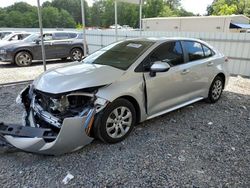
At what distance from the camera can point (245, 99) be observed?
5.50m

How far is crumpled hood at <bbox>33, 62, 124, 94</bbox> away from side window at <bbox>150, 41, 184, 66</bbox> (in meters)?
0.78

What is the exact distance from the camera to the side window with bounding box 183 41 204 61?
14.0ft

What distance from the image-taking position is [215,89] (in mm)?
5039

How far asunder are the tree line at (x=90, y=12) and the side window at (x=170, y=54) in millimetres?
35605

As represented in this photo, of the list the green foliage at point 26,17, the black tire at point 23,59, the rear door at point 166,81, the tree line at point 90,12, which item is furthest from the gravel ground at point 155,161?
the green foliage at point 26,17

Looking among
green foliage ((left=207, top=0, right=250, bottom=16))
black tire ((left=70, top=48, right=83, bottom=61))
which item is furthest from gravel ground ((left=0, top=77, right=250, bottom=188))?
green foliage ((left=207, top=0, right=250, bottom=16))

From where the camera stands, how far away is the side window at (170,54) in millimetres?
3721

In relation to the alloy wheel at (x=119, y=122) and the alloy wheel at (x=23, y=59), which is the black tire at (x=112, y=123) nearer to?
the alloy wheel at (x=119, y=122)

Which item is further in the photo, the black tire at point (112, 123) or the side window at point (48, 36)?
the side window at point (48, 36)

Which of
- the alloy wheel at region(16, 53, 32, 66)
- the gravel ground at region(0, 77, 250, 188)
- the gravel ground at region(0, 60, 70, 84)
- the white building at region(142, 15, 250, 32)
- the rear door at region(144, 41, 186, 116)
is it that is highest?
the white building at region(142, 15, 250, 32)

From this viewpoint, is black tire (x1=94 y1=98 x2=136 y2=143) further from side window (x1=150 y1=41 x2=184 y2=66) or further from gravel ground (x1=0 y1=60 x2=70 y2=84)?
gravel ground (x1=0 y1=60 x2=70 y2=84)

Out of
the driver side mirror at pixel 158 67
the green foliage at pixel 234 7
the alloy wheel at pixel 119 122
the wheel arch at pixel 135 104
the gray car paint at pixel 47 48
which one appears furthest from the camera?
the green foliage at pixel 234 7

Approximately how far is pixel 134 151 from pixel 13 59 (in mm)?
8598

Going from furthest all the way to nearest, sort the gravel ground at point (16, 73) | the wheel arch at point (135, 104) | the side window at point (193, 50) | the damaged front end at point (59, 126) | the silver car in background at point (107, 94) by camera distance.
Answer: the gravel ground at point (16, 73) < the side window at point (193, 50) < the wheel arch at point (135, 104) < the silver car in background at point (107, 94) < the damaged front end at point (59, 126)
